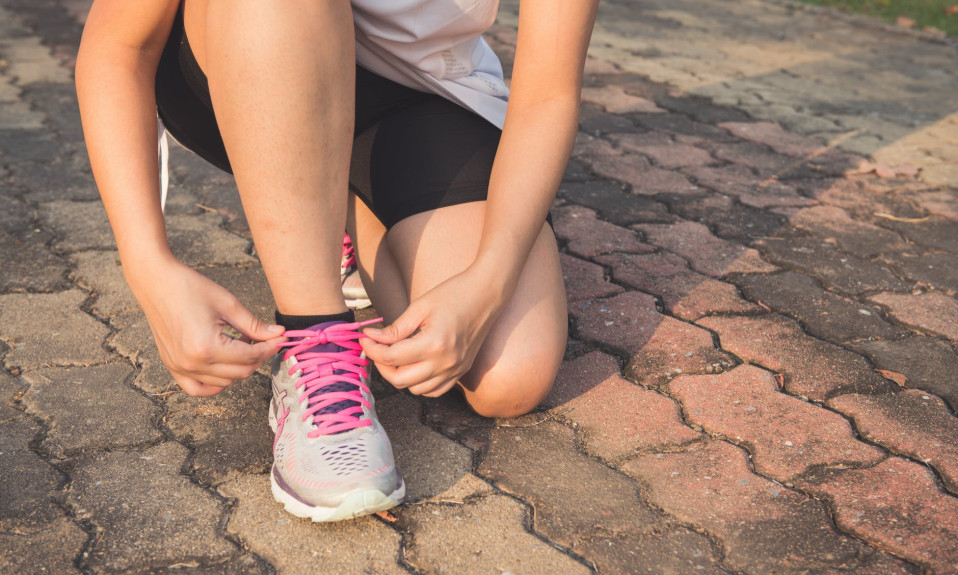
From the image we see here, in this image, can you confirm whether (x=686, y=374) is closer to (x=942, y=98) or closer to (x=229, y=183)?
(x=229, y=183)

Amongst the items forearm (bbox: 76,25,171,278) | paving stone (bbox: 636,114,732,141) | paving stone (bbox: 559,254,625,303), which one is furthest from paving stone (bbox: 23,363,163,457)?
paving stone (bbox: 636,114,732,141)

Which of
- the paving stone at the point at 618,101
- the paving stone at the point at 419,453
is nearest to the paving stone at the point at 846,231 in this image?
the paving stone at the point at 618,101

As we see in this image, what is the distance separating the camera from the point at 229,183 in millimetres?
2680

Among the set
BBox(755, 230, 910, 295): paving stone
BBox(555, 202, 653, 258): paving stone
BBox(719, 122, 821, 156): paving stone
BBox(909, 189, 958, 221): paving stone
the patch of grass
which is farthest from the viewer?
the patch of grass

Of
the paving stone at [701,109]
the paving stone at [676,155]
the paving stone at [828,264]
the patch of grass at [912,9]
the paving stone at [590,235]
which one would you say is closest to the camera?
the paving stone at [828,264]

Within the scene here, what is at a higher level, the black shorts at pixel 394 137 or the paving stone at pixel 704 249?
the black shorts at pixel 394 137

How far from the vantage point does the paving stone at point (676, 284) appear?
2.01 meters

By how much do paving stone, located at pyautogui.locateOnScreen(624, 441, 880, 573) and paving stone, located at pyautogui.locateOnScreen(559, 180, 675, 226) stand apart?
107cm

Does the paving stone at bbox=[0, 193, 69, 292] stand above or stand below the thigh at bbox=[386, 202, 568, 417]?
below

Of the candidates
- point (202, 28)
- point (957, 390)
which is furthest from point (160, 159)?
point (957, 390)

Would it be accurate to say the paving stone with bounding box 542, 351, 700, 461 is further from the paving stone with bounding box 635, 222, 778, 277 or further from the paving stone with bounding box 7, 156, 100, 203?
the paving stone with bounding box 7, 156, 100, 203

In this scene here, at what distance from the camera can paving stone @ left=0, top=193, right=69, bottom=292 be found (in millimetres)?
2006

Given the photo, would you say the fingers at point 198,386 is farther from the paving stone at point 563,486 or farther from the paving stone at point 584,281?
the paving stone at point 584,281

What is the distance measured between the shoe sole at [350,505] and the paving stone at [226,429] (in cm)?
16
